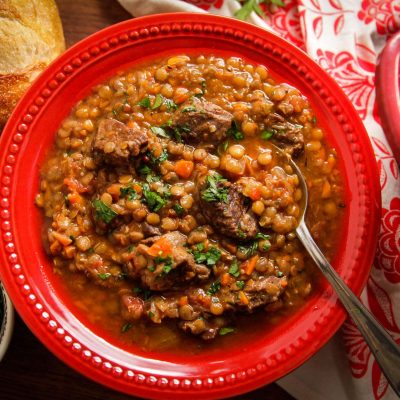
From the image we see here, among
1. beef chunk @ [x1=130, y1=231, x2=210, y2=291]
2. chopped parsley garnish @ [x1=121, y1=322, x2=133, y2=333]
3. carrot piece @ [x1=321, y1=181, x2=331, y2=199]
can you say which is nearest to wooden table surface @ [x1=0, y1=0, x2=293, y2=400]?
chopped parsley garnish @ [x1=121, y1=322, x2=133, y2=333]

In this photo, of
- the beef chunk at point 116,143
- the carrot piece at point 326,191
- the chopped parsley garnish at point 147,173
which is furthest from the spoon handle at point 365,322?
the beef chunk at point 116,143

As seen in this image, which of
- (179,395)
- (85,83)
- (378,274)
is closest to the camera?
(179,395)

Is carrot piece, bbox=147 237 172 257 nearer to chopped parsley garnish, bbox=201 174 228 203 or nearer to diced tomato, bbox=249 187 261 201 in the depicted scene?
chopped parsley garnish, bbox=201 174 228 203

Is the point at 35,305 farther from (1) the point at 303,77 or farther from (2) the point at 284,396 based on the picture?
(1) the point at 303,77

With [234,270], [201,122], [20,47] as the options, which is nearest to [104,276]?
[234,270]

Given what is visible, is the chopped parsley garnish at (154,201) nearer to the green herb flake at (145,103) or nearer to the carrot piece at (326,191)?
the green herb flake at (145,103)

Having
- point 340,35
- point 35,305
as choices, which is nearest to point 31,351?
point 35,305

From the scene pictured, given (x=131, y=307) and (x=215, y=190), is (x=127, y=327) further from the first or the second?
(x=215, y=190)
